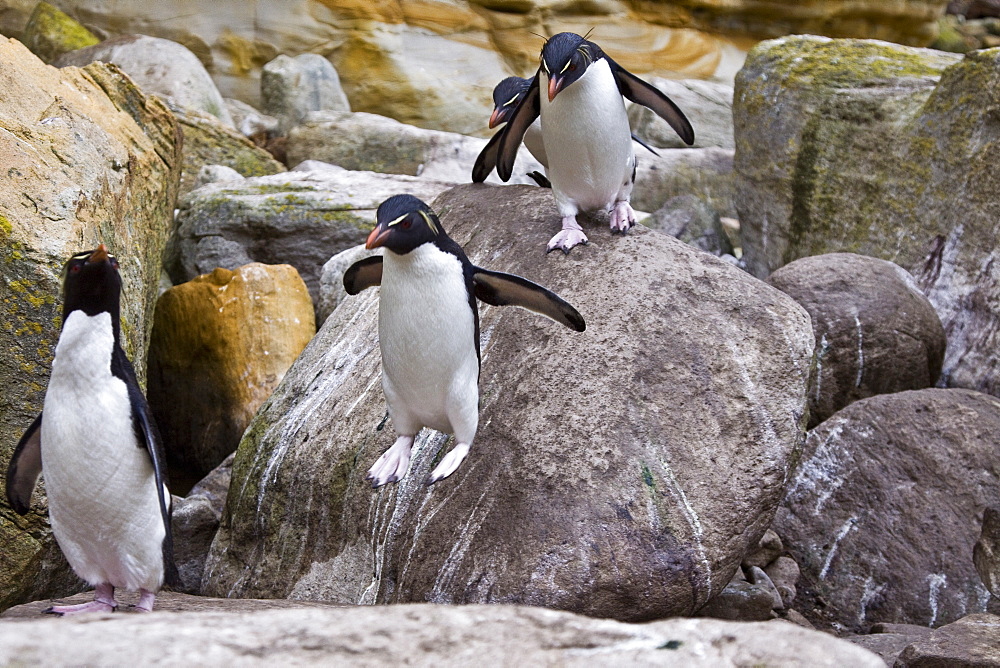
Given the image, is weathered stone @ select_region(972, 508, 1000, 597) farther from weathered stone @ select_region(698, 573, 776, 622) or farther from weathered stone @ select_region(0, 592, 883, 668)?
weathered stone @ select_region(0, 592, 883, 668)

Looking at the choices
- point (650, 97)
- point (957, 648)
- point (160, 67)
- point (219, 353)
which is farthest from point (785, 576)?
point (160, 67)

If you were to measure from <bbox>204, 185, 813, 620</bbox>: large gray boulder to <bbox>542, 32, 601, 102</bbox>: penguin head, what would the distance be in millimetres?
748

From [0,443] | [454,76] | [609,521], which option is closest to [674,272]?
[609,521]

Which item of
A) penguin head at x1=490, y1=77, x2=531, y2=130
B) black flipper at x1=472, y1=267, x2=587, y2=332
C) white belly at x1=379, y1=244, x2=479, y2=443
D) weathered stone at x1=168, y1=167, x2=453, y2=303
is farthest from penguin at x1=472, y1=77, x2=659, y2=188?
weathered stone at x1=168, y1=167, x2=453, y2=303

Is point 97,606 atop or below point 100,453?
below

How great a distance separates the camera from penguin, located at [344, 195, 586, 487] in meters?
3.25

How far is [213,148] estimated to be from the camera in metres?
9.87

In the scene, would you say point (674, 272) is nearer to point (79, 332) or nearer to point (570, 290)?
point (570, 290)

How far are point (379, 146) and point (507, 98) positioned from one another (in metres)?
6.21

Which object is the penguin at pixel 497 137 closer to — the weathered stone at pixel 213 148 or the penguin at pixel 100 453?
the penguin at pixel 100 453

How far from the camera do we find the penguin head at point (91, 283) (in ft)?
9.66

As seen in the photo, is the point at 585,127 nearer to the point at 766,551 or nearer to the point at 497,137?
the point at 497,137

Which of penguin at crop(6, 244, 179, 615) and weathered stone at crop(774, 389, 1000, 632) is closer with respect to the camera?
penguin at crop(6, 244, 179, 615)

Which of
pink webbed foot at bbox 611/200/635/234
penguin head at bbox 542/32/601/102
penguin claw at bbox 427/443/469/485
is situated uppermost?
penguin head at bbox 542/32/601/102
